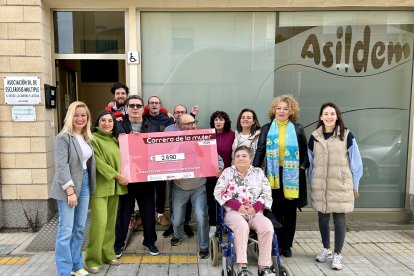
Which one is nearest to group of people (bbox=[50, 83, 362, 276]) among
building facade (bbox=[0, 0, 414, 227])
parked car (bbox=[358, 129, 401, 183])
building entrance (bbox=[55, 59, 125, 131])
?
building facade (bbox=[0, 0, 414, 227])

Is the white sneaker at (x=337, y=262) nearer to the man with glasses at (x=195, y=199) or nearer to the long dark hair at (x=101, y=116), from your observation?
the man with glasses at (x=195, y=199)

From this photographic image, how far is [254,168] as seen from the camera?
406cm

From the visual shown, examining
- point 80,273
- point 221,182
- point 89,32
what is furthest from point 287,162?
point 89,32

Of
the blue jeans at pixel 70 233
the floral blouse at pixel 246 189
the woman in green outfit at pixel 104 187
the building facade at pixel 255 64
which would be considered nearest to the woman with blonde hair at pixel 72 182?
the blue jeans at pixel 70 233

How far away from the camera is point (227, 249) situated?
3.76m

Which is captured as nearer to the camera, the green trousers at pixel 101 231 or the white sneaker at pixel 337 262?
the green trousers at pixel 101 231

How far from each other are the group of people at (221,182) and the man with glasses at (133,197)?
0.04 ft

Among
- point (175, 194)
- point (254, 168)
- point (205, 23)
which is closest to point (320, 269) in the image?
point (254, 168)

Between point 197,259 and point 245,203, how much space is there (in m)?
1.05

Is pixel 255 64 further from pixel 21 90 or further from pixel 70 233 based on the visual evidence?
pixel 70 233

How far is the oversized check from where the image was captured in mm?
4102

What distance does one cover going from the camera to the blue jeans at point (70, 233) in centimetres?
353

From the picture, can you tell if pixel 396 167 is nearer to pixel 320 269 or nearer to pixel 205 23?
pixel 320 269

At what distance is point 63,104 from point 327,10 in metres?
4.78
